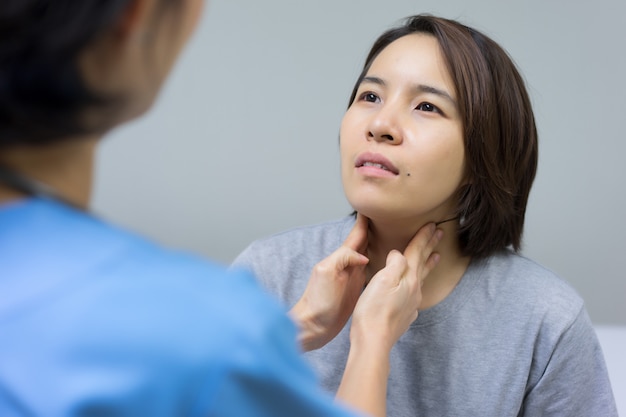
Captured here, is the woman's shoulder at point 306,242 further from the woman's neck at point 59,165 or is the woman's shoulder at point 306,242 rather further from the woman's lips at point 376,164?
the woman's neck at point 59,165

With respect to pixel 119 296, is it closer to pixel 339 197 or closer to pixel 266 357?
pixel 266 357

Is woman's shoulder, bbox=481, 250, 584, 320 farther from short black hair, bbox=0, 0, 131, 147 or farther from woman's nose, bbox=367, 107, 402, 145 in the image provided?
short black hair, bbox=0, 0, 131, 147

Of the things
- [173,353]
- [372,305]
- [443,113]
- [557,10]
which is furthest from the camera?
[557,10]

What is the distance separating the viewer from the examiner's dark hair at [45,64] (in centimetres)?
49

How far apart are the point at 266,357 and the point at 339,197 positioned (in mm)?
2161

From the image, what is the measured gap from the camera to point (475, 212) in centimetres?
145

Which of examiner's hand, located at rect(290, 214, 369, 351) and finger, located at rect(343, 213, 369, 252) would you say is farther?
finger, located at rect(343, 213, 369, 252)

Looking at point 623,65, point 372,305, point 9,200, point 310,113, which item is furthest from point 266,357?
point 623,65

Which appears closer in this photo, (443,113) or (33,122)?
(33,122)

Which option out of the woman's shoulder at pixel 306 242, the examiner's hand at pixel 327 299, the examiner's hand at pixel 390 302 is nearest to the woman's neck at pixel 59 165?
the examiner's hand at pixel 390 302

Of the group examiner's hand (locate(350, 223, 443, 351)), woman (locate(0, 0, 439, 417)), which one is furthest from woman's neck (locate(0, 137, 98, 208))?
examiner's hand (locate(350, 223, 443, 351))

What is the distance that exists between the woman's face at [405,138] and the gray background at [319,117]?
118 centimetres

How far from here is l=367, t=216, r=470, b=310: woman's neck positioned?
1423 mm

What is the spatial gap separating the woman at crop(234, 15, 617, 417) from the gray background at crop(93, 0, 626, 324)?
3.70 ft
